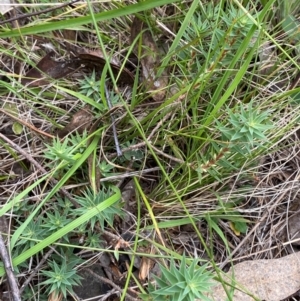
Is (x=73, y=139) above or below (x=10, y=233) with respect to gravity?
above

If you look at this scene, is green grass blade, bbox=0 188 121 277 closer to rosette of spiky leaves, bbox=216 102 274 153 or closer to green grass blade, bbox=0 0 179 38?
rosette of spiky leaves, bbox=216 102 274 153

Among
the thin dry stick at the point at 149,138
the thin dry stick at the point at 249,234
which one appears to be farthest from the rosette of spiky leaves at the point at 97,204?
the thin dry stick at the point at 249,234

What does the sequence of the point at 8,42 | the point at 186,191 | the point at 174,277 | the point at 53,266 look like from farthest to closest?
the point at 8,42, the point at 186,191, the point at 53,266, the point at 174,277

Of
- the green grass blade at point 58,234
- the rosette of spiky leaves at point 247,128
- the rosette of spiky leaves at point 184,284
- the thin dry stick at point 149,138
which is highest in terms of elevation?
the rosette of spiky leaves at point 247,128

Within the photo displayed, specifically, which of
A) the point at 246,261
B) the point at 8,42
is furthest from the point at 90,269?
the point at 8,42

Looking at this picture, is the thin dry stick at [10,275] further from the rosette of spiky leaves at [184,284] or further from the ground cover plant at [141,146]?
the rosette of spiky leaves at [184,284]

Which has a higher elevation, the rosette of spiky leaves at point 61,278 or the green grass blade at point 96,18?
the green grass blade at point 96,18

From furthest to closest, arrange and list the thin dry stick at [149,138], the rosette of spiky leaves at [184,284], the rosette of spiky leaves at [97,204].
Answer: the thin dry stick at [149,138] → the rosette of spiky leaves at [97,204] → the rosette of spiky leaves at [184,284]

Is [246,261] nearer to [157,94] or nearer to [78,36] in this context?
[157,94]
